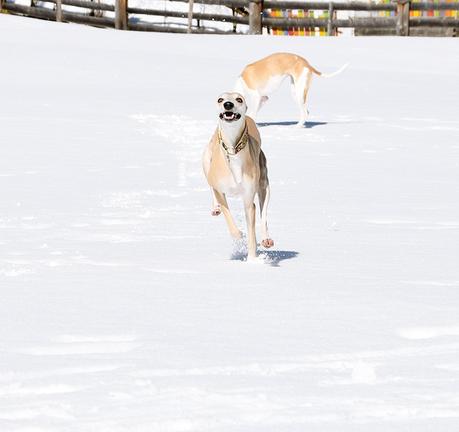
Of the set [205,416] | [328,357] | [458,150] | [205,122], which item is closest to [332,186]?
[458,150]

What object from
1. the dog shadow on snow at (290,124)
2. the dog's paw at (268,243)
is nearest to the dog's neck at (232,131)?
the dog's paw at (268,243)

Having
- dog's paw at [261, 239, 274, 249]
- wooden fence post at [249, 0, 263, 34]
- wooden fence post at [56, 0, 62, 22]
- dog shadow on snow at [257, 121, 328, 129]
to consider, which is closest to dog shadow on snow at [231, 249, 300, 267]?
dog's paw at [261, 239, 274, 249]

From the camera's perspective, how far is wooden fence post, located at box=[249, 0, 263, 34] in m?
28.8

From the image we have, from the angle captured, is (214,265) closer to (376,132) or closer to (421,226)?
(421,226)

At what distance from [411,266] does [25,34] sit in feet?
65.6

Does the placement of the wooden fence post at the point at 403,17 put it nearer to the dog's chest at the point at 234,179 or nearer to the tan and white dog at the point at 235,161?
the tan and white dog at the point at 235,161

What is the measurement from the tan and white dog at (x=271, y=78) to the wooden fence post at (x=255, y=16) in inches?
560

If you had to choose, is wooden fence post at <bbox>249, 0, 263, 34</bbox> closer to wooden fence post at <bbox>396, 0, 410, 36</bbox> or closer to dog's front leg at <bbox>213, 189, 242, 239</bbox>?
wooden fence post at <bbox>396, 0, 410, 36</bbox>

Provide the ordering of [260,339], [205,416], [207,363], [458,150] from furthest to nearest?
[458,150] < [260,339] < [207,363] < [205,416]

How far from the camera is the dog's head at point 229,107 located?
602cm

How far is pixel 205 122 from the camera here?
1480 centimetres

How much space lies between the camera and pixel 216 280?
19.6ft

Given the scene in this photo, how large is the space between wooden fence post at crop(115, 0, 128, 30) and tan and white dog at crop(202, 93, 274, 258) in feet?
76.4

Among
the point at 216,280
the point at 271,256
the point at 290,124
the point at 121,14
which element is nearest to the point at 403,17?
the point at 121,14
